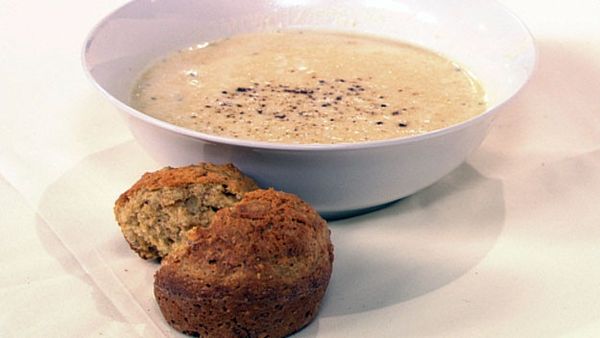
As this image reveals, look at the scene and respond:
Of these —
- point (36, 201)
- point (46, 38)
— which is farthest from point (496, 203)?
point (46, 38)

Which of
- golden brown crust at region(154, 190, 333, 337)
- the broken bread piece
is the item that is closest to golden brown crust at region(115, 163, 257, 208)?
the broken bread piece

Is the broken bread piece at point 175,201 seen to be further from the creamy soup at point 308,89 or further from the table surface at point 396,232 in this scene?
the creamy soup at point 308,89

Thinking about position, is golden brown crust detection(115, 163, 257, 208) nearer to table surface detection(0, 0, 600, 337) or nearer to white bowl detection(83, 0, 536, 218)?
white bowl detection(83, 0, 536, 218)

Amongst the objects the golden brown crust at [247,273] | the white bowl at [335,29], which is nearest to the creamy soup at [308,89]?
the white bowl at [335,29]

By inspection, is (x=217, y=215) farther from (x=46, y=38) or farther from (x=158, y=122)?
(x=46, y=38)

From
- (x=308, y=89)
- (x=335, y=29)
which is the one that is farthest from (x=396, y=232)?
(x=335, y=29)
